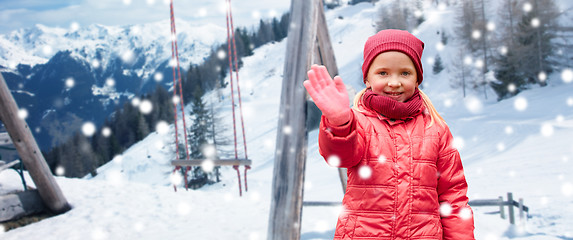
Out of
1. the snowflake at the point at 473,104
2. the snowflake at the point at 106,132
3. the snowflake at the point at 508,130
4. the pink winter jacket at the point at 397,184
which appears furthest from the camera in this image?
the snowflake at the point at 106,132

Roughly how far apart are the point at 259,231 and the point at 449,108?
25.0 m

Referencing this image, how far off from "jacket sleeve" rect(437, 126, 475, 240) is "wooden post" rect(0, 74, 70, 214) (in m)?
5.35

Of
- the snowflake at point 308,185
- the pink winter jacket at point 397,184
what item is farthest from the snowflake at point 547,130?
the pink winter jacket at point 397,184

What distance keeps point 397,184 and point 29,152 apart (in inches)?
216

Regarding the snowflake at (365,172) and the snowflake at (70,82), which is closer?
the snowflake at (365,172)

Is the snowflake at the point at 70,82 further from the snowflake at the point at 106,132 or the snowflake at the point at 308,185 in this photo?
the snowflake at the point at 308,185

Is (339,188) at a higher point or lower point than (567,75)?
lower

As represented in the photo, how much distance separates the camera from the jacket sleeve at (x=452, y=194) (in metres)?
1.43

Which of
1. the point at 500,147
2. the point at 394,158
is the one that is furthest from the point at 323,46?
the point at 500,147

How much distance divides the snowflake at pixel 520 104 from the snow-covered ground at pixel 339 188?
8cm

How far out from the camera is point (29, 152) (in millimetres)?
5355

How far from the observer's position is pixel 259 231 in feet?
17.0

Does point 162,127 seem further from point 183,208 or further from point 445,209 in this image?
point 445,209

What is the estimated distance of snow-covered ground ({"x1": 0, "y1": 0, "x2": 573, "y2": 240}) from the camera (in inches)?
213
